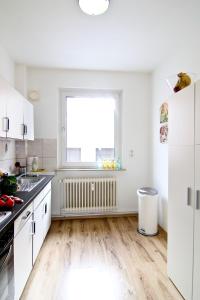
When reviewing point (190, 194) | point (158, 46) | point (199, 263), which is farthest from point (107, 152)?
point (199, 263)

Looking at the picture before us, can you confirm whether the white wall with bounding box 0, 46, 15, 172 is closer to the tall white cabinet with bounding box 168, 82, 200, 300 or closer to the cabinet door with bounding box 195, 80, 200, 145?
the tall white cabinet with bounding box 168, 82, 200, 300

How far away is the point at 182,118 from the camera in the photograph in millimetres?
1546

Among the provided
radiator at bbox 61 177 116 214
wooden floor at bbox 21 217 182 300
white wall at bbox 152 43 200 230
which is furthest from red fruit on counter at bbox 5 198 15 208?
white wall at bbox 152 43 200 230

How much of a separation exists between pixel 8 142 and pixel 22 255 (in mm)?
1621

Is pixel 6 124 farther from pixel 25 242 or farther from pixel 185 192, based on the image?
pixel 185 192

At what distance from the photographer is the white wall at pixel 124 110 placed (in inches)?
121

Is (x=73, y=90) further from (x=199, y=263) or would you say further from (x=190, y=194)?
(x=199, y=263)

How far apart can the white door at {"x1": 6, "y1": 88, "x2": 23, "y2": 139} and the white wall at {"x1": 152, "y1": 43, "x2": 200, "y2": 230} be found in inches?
78.7

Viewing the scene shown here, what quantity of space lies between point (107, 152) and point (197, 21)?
7.22ft

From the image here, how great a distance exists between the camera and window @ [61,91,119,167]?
10.8ft

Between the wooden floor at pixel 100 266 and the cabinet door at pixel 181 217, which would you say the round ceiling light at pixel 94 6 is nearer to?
the cabinet door at pixel 181 217

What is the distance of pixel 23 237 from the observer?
153 cm

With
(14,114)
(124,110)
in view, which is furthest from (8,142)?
(124,110)

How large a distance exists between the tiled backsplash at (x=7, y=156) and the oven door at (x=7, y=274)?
4.63 ft
